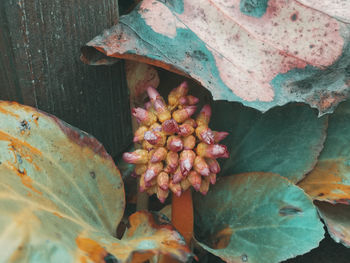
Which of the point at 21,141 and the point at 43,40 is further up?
the point at 43,40

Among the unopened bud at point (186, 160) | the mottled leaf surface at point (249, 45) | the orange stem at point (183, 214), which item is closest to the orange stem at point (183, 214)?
the orange stem at point (183, 214)

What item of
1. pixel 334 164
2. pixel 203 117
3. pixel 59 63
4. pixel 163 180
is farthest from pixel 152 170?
pixel 334 164

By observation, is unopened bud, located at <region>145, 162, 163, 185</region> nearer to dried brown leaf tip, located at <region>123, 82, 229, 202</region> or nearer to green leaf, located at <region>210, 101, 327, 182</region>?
dried brown leaf tip, located at <region>123, 82, 229, 202</region>

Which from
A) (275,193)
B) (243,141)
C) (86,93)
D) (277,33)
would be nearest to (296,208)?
(275,193)

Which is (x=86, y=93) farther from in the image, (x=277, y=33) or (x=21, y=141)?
(x=277, y=33)

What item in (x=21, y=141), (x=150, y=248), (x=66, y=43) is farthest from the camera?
(x=66, y=43)

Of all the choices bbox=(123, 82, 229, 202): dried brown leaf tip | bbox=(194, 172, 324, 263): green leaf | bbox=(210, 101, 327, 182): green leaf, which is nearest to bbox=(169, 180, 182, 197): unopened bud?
bbox=(123, 82, 229, 202): dried brown leaf tip
